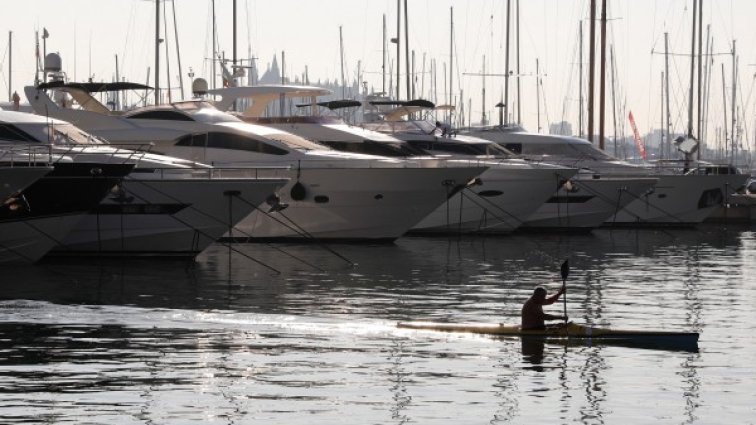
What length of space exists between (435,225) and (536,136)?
10.1 m

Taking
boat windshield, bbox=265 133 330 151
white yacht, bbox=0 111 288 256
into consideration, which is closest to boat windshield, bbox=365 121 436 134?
boat windshield, bbox=265 133 330 151

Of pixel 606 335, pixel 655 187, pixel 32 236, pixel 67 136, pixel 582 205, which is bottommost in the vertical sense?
pixel 606 335

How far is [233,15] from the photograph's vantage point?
64.2m

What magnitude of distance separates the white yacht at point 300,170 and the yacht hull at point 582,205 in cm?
913

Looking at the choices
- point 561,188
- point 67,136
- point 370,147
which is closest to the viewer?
point 67,136

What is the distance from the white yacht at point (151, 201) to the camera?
1417 inches

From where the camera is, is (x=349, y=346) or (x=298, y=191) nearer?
(x=349, y=346)

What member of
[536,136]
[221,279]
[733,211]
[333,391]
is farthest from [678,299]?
[733,211]

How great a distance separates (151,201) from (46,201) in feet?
10.4

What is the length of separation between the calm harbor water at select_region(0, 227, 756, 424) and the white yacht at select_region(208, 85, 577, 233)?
25.7ft

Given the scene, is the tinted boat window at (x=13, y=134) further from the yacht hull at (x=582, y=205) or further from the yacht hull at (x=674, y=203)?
the yacht hull at (x=674, y=203)

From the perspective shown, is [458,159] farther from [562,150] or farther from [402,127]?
[562,150]

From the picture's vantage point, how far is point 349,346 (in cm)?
2347

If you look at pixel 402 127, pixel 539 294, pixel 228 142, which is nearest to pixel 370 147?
pixel 228 142
